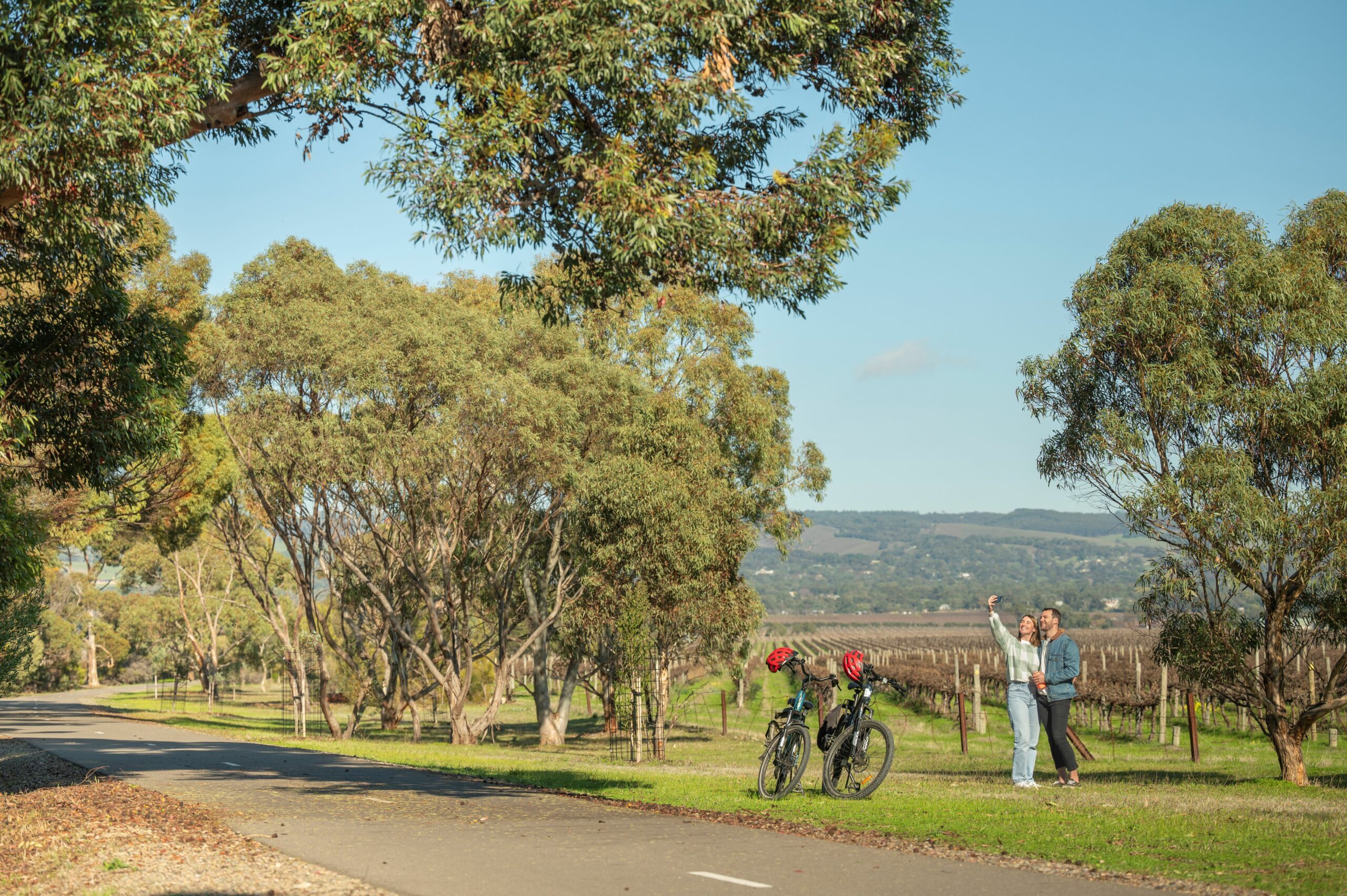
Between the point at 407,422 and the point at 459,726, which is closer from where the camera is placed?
the point at 407,422

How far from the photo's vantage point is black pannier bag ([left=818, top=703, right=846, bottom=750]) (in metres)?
10.8

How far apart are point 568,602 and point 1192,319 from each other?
1700cm

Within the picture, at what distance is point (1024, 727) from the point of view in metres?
11.6

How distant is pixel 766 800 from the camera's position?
34.0 feet

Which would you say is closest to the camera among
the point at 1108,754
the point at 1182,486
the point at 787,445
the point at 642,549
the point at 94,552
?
the point at 1182,486

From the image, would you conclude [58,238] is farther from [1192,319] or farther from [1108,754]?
[1108,754]

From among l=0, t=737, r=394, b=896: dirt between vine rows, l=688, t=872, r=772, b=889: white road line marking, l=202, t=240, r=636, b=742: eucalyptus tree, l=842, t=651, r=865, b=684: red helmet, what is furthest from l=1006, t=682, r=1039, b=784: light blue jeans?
l=202, t=240, r=636, b=742: eucalyptus tree

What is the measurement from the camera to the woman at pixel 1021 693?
38.2ft

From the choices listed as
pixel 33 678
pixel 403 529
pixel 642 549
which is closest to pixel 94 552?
pixel 33 678

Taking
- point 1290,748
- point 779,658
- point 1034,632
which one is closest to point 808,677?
point 779,658

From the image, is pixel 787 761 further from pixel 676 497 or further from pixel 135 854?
pixel 676 497

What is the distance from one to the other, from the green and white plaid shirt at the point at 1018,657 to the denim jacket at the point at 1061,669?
0.14m

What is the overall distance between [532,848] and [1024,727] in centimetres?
576

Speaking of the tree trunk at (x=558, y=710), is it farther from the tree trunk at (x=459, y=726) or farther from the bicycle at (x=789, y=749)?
the bicycle at (x=789, y=749)
